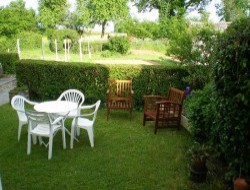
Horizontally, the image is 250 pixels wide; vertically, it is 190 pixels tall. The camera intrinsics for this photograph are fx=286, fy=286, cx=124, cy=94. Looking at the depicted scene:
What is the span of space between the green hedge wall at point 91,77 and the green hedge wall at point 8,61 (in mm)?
5411

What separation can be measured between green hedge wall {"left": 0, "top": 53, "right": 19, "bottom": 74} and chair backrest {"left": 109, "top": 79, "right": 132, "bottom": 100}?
812 cm

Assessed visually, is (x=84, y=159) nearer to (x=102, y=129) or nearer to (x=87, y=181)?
(x=87, y=181)

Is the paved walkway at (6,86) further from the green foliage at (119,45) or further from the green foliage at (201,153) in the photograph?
the green foliage at (119,45)

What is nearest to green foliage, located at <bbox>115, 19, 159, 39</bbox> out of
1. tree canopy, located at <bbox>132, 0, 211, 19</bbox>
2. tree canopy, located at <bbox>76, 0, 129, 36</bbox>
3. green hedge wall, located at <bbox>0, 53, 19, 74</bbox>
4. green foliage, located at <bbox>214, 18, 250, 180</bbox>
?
tree canopy, located at <bbox>132, 0, 211, 19</bbox>

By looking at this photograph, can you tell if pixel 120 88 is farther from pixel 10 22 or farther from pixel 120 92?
A: pixel 10 22

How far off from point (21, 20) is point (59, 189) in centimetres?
3003

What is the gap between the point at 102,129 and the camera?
7.14 metres

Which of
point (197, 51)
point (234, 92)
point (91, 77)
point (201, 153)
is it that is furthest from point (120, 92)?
point (234, 92)

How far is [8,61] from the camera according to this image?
48.2ft

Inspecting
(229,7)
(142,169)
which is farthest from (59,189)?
(229,7)

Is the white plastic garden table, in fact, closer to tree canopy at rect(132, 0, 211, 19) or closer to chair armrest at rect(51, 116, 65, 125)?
chair armrest at rect(51, 116, 65, 125)

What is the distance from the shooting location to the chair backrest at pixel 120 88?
27.2 feet

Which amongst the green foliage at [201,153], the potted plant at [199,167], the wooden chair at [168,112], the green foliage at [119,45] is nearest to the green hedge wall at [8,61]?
the wooden chair at [168,112]

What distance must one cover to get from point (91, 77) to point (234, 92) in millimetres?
6120
